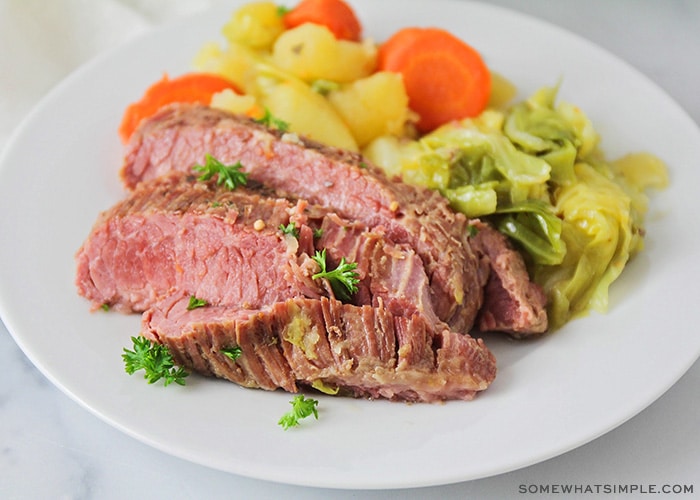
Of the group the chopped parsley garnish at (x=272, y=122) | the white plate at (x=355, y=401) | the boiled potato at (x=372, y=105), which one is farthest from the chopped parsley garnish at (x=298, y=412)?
the boiled potato at (x=372, y=105)

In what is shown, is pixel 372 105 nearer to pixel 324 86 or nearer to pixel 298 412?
pixel 324 86

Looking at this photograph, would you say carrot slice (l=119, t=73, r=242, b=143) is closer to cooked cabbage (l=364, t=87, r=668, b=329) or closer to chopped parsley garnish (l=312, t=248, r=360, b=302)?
cooked cabbage (l=364, t=87, r=668, b=329)

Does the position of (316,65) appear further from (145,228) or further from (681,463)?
(681,463)

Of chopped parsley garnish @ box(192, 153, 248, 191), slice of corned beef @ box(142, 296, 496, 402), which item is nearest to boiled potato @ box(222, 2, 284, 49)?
chopped parsley garnish @ box(192, 153, 248, 191)

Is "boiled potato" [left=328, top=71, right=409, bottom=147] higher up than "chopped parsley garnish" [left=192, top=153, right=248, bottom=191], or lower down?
lower down

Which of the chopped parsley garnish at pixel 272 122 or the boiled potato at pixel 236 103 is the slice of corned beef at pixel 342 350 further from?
the boiled potato at pixel 236 103

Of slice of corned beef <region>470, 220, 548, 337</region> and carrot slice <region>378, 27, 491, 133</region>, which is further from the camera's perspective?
carrot slice <region>378, 27, 491, 133</region>
